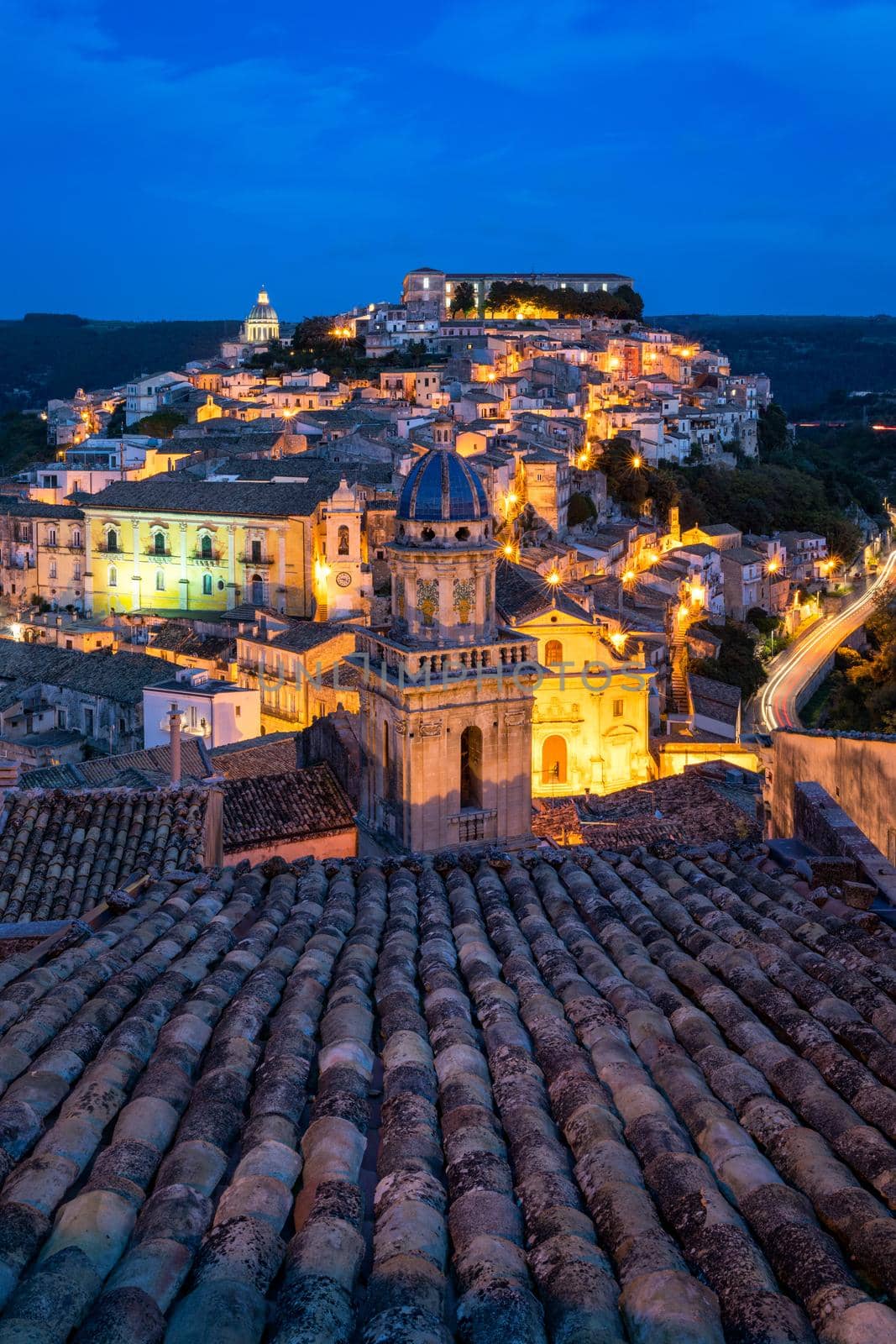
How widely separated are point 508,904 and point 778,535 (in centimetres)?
5684

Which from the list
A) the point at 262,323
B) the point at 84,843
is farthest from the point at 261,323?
the point at 84,843

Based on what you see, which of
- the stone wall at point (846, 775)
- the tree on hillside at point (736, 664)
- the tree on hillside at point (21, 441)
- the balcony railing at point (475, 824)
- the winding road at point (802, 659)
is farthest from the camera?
the tree on hillside at point (21, 441)

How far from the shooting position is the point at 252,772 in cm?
2169

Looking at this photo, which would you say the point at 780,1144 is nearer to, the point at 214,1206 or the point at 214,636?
the point at 214,1206

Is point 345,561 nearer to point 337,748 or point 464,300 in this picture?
point 337,748

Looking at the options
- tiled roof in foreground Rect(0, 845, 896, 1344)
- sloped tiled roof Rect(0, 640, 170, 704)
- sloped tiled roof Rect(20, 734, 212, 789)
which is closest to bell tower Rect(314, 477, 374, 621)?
sloped tiled roof Rect(0, 640, 170, 704)

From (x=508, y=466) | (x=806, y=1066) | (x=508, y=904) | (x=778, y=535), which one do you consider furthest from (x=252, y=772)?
(x=778, y=535)

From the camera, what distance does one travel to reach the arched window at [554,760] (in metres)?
29.7

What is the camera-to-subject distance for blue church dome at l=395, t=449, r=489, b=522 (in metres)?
18.9

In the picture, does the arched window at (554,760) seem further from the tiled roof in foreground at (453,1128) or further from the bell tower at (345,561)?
the tiled roof in foreground at (453,1128)

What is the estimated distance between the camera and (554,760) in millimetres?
29844

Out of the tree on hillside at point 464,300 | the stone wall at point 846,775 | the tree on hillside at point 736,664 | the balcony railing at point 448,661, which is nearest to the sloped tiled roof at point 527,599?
the balcony railing at point 448,661

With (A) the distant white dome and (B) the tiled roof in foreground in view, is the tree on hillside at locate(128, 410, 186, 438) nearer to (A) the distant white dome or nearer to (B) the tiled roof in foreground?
(A) the distant white dome

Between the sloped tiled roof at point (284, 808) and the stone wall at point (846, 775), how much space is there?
767 centimetres
